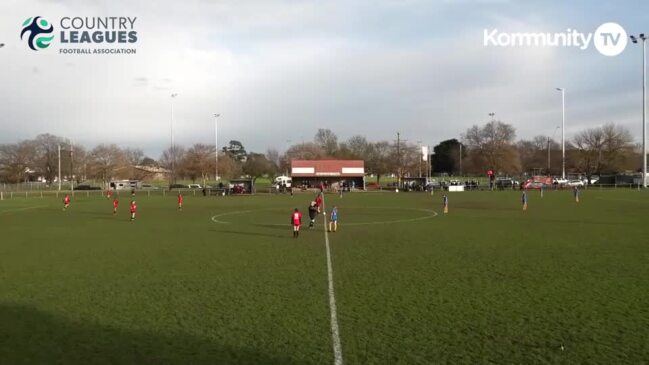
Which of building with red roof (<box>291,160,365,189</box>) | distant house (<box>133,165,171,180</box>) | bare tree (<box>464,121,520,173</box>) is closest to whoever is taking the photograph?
building with red roof (<box>291,160,365,189</box>)

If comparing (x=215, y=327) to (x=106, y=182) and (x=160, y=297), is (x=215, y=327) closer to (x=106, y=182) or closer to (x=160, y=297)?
(x=160, y=297)

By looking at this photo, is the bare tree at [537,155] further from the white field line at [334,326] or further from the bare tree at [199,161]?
the white field line at [334,326]

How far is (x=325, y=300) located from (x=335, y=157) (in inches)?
4195

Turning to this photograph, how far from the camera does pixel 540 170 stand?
124 meters

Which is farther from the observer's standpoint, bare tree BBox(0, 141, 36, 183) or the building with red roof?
bare tree BBox(0, 141, 36, 183)

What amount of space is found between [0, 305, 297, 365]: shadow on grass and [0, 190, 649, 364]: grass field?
0.12 ft

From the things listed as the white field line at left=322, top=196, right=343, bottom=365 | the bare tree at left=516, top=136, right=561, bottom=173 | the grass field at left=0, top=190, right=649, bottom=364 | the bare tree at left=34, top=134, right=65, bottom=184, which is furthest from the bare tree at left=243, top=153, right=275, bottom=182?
the white field line at left=322, top=196, right=343, bottom=365

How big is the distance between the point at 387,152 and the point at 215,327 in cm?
11438

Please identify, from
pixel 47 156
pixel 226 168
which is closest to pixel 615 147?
pixel 226 168

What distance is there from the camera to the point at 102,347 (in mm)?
7566

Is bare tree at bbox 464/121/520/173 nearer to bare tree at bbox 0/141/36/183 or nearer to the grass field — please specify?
the grass field

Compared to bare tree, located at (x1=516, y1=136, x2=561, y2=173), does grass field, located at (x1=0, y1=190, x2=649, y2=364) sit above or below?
below

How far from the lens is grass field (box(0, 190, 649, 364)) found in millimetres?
7336

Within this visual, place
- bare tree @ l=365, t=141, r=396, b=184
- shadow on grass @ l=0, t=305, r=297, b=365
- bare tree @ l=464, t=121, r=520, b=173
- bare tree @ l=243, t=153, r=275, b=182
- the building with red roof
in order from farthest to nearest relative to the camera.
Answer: bare tree @ l=243, t=153, r=275, b=182 → bare tree @ l=365, t=141, r=396, b=184 → bare tree @ l=464, t=121, r=520, b=173 → the building with red roof → shadow on grass @ l=0, t=305, r=297, b=365
